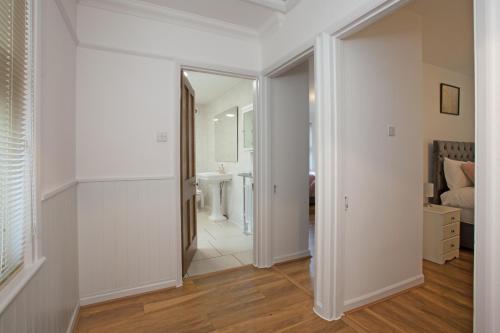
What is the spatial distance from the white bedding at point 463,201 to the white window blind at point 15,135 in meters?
4.12

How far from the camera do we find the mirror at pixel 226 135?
4.43 meters

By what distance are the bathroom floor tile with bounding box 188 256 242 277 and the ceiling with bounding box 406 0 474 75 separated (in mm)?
3045

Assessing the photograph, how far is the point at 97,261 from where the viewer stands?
2.03 metres

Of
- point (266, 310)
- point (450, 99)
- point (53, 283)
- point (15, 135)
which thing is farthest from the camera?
point (450, 99)

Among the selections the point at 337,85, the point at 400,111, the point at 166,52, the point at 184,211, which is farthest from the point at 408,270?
the point at 166,52

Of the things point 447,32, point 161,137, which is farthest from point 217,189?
point 447,32

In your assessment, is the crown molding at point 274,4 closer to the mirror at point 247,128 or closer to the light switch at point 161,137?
the light switch at point 161,137

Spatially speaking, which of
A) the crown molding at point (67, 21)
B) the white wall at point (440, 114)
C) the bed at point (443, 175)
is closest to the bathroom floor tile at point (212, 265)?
the crown molding at point (67, 21)

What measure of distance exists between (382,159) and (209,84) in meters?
3.18

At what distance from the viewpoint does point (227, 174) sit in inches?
177

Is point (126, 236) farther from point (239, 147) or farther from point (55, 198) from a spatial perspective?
point (239, 147)

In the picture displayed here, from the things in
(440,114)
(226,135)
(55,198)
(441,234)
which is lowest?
(441,234)

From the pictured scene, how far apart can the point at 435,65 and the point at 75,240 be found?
4.91m

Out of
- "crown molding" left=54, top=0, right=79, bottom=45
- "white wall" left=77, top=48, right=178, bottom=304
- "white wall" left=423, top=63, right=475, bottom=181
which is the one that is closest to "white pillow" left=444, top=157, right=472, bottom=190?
"white wall" left=423, top=63, right=475, bottom=181
